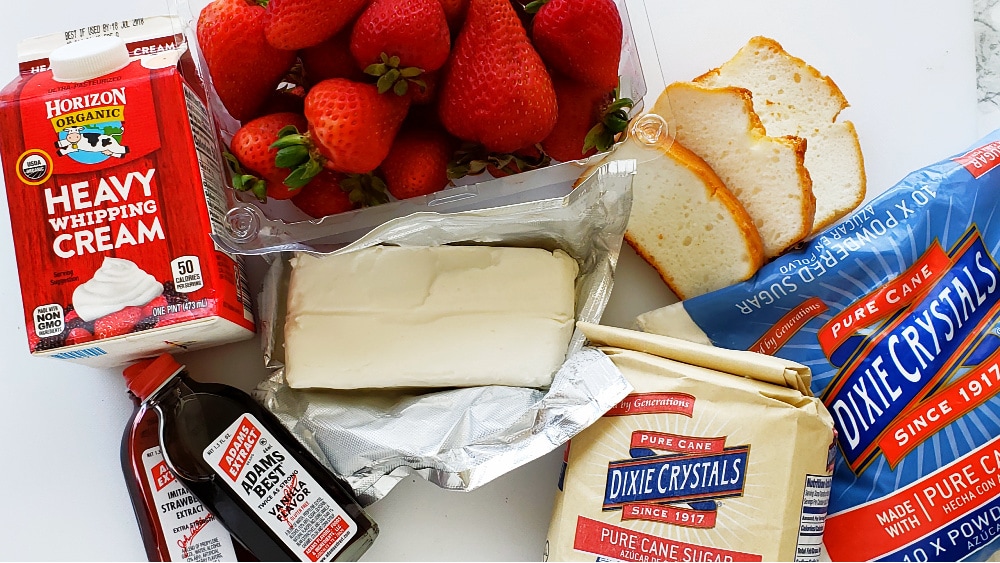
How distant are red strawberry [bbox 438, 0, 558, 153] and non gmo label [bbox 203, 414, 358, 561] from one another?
1.43 ft

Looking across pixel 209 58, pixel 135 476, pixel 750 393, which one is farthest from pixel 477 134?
pixel 135 476

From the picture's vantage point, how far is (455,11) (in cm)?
77

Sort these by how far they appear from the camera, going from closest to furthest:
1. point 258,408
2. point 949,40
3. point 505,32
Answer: point 505,32, point 258,408, point 949,40

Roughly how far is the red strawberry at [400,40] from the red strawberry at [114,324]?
35 centimetres

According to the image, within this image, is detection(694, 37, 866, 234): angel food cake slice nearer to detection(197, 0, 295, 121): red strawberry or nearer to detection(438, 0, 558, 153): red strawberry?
detection(438, 0, 558, 153): red strawberry

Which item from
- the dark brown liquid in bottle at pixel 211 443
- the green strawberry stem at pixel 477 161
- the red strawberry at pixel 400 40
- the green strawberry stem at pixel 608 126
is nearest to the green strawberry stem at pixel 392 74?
the red strawberry at pixel 400 40

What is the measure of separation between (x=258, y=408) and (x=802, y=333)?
26.4 inches

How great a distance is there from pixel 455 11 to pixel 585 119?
18cm

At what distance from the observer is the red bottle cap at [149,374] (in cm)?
83

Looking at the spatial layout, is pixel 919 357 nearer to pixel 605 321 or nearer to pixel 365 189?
pixel 605 321

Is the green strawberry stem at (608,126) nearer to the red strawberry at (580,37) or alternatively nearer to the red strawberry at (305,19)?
the red strawberry at (580,37)

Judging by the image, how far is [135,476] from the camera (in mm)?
896

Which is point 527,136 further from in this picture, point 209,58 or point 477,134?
point 209,58

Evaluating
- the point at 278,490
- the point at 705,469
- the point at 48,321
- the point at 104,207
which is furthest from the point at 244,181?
the point at 705,469
